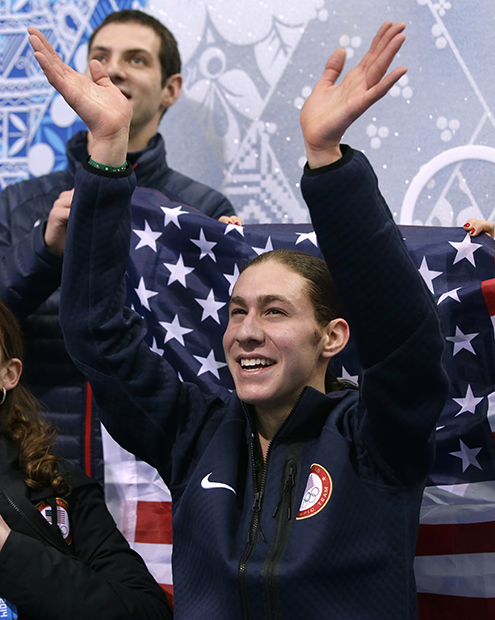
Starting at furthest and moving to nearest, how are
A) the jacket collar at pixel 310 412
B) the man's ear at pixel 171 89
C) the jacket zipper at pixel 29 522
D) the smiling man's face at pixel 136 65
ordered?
the man's ear at pixel 171 89 → the smiling man's face at pixel 136 65 → the jacket zipper at pixel 29 522 → the jacket collar at pixel 310 412

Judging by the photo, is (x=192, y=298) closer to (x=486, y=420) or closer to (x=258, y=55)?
(x=486, y=420)

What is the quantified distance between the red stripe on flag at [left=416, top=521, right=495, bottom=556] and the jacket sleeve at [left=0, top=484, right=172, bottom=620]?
1.96ft

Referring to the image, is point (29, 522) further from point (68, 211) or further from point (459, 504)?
point (459, 504)

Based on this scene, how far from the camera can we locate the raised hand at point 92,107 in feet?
4.30

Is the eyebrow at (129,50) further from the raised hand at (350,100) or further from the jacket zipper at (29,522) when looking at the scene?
the jacket zipper at (29,522)

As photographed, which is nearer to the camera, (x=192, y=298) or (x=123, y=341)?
(x=123, y=341)

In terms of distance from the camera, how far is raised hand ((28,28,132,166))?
4.30 ft

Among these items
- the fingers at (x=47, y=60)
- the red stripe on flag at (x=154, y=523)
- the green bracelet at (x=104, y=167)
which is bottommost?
the red stripe on flag at (x=154, y=523)

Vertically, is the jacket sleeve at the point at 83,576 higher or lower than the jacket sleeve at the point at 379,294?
lower

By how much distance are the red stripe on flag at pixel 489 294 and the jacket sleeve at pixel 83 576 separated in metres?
0.94

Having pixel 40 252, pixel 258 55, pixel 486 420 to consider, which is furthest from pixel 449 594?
pixel 258 55

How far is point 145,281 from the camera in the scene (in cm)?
183

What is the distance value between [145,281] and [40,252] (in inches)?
10.8

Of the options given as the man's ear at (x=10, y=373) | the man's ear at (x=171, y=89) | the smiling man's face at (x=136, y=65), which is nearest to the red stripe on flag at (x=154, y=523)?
the man's ear at (x=10, y=373)
